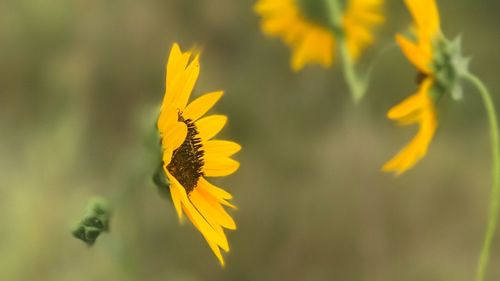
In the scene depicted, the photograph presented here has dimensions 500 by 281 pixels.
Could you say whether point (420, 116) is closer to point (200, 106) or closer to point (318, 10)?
point (200, 106)

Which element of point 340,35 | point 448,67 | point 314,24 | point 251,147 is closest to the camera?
point 448,67

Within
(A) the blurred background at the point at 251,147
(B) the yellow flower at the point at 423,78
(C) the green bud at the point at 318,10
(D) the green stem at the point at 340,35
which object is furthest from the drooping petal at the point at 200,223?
(A) the blurred background at the point at 251,147

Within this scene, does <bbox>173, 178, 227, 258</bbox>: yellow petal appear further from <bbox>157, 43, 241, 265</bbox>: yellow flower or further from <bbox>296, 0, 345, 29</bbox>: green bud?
<bbox>296, 0, 345, 29</bbox>: green bud

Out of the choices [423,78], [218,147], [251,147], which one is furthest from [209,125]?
[251,147]

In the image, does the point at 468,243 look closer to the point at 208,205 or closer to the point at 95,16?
the point at 95,16

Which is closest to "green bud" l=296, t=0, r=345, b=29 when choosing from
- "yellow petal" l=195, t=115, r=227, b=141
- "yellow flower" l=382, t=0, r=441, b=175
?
"yellow flower" l=382, t=0, r=441, b=175

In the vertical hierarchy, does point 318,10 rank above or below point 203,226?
above

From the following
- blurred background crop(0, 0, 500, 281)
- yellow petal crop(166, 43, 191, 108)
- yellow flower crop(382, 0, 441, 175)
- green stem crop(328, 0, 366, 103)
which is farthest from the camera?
blurred background crop(0, 0, 500, 281)
